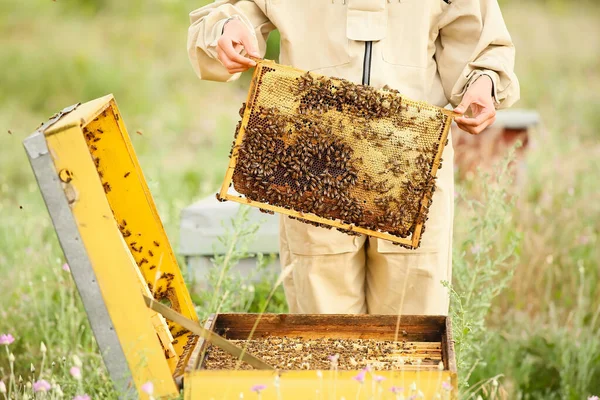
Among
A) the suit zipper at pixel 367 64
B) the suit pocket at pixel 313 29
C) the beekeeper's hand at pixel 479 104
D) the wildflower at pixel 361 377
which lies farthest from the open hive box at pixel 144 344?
the suit zipper at pixel 367 64

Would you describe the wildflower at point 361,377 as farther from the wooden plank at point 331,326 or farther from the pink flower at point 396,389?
the wooden plank at point 331,326

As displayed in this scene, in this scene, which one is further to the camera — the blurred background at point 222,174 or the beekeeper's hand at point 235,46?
the blurred background at point 222,174

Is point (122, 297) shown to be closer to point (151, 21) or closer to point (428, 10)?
point (428, 10)

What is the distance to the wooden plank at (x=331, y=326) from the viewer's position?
2494 mm

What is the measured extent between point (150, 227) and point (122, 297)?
55 centimetres

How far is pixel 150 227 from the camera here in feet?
8.60

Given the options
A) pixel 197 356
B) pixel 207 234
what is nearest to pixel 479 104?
pixel 197 356

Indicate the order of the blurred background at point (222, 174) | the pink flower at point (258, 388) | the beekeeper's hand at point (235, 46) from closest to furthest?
the pink flower at point (258, 388) < the beekeeper's hand at point (235, 46) < the blurred background at point (222, 174)

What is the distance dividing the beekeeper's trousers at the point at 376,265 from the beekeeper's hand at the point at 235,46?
0.73 m

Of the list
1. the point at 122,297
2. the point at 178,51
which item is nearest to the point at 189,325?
the point at 122,297

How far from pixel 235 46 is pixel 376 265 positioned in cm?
109

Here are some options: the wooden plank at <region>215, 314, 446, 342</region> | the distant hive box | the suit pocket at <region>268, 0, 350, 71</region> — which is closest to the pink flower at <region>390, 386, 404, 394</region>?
the wooden plank at <region>215, 314, 446, 342</region>

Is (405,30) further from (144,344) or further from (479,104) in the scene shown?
(144,344)

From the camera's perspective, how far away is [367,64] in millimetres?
2852
